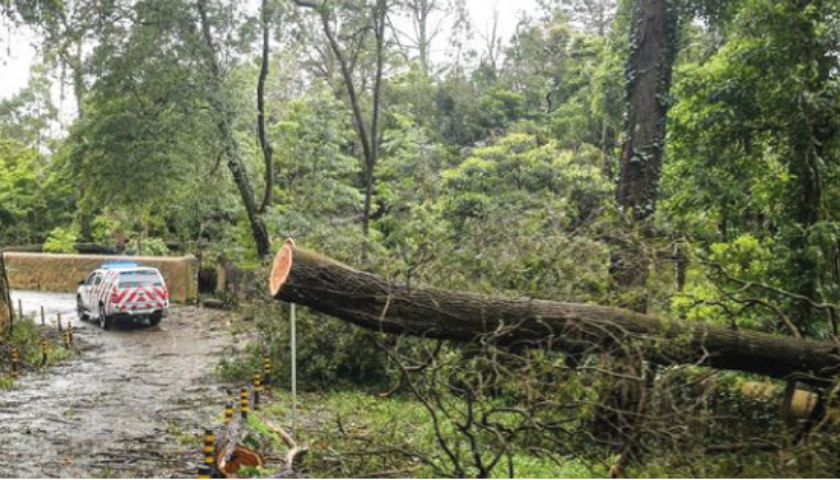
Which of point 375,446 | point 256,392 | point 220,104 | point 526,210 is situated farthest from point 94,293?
point 375,446

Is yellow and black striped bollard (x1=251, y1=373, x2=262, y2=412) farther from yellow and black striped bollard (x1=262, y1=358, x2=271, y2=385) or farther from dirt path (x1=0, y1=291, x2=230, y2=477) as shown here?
yellow and black striped bollard (x1=262, y1=358, x2=271, y2=385)

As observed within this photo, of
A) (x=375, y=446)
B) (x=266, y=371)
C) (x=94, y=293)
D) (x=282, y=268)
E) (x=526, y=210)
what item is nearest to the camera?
(x=282, y=268)

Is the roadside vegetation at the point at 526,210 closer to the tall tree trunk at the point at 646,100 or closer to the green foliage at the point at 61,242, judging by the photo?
the tall tree trunk at the point at 646,100

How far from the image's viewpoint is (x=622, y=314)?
311 inches

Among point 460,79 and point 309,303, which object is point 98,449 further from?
point 460,79

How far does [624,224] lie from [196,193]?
16.5 m

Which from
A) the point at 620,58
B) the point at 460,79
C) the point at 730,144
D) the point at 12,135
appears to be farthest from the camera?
the point at 12,135

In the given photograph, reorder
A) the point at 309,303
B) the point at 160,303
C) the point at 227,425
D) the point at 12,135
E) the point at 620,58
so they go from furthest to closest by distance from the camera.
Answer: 1. the point at 12,135
2. the point at 160,303
3. the point at 620,58
4. the point at 227,425
5. the point at 309,303

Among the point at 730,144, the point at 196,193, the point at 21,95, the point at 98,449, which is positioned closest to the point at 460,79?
the point at 196,193

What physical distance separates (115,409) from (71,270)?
25.4 meters

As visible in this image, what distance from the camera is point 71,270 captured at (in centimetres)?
3575

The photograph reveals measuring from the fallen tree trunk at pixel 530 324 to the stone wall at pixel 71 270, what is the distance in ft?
83.0

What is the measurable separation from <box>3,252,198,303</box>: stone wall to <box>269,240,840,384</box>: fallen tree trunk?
2531cm

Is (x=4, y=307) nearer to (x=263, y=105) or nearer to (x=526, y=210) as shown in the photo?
(x=263, y=105)
